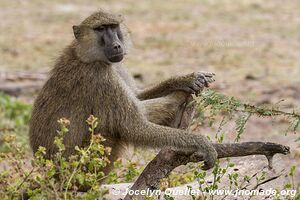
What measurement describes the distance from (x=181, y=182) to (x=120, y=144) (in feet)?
2.41

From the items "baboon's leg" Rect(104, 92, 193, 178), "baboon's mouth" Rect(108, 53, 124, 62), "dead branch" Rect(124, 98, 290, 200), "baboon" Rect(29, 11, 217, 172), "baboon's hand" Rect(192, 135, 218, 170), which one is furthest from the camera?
"baboon's leg" Rect(104, 92, 193, 178)

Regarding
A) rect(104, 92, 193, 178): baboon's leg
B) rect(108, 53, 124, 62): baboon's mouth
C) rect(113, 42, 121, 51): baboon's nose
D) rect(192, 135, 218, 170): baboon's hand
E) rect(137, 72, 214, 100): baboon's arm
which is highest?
rect(113, 42, 121, 51): baboon's nose

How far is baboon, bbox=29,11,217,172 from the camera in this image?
19.8ft

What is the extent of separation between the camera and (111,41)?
6.38 metres

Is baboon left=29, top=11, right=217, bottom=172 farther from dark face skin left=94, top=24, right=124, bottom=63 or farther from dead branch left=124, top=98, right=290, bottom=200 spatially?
dead branch left=124, top=98, right=290, bottom=200

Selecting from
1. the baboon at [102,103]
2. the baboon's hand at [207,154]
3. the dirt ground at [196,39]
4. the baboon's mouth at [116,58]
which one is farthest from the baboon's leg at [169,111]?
the dirt ground at [196,39]

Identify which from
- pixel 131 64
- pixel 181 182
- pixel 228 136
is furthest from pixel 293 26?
pixel 181 182

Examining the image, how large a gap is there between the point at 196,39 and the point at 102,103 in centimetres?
921

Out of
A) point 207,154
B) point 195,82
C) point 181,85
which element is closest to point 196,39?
point 181,85

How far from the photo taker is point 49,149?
603 cm

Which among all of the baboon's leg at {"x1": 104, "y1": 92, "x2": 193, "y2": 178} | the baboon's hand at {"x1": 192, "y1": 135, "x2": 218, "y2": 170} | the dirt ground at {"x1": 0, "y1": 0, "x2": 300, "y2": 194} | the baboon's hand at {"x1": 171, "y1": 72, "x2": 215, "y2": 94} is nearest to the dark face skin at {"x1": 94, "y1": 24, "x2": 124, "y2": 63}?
the baboon's leg at {"x1": 104, "y1": 92, "x2": 193, "y2": 178}

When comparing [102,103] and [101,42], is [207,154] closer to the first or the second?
[102,103]

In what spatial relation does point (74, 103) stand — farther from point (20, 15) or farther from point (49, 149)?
point (20, 15)

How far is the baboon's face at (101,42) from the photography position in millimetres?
6297
